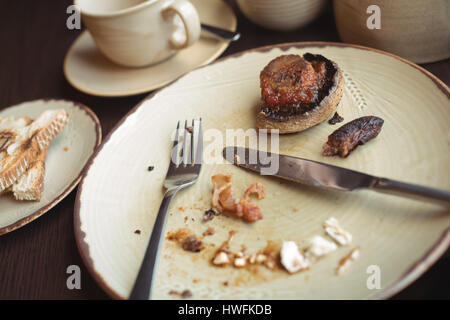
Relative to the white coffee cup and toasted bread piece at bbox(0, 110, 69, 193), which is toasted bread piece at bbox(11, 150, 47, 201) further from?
the white coffee cup

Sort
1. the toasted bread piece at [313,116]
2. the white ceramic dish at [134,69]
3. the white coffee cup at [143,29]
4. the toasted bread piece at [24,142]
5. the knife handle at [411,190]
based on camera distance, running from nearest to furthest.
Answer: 1. the knife handle at [411,190]
2. the toasted bread piece at [313,116]
3. the toasted bread piece at [24,142]
4. the white coffee cup at [143,29]
5. the white ceramic dish at [134,69]

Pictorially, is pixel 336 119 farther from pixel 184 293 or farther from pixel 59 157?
pixel 59 157

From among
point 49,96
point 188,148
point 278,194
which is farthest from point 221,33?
point 278,194

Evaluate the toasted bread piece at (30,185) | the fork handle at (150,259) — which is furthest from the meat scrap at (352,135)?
the toasted bread piece at (30,185)

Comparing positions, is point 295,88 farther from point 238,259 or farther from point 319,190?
point 238,259

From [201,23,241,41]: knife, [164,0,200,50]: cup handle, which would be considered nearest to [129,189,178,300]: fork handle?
[164,0,200,50]: cup handle

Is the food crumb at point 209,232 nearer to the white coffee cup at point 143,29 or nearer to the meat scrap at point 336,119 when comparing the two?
the meat scrap at point 336,119

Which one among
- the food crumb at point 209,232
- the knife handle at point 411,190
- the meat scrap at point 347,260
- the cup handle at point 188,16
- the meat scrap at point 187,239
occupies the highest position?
the cup handle at point 188,16
